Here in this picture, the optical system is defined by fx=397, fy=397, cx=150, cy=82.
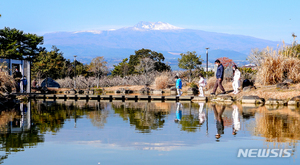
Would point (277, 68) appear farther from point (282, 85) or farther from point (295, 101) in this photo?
point (295, 101)

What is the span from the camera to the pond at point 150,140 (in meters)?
8.34

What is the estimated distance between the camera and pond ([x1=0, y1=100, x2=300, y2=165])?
8344 mm

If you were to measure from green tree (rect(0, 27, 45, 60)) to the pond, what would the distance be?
135 ft

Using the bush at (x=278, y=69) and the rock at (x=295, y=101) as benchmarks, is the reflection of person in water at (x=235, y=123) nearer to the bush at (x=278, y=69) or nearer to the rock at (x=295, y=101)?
the rock at (x=295, y=101)

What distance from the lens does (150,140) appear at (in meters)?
10.3

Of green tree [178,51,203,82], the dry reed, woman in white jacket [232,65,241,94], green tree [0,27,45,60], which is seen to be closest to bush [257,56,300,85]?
the dry reed

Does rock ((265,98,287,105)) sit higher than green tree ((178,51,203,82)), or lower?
lower

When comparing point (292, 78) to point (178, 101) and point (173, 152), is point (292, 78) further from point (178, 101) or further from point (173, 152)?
point (173, 152)

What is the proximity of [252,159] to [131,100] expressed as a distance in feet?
62.7

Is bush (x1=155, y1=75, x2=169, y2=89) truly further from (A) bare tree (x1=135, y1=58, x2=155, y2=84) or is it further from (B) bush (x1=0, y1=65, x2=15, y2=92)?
(B) bush (x1=0, y1=65, x2=15, y2=92)

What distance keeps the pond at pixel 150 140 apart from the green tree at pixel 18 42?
4121 cm

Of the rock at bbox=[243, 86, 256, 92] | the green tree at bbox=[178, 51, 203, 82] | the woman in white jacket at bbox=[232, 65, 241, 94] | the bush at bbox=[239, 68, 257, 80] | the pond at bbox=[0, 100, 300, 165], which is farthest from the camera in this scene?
the green tree at bbox=[178, 51, 203, 82]

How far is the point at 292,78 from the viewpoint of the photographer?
2423 cm

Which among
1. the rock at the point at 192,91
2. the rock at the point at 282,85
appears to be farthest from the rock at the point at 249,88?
the rock at the point at 192,91
